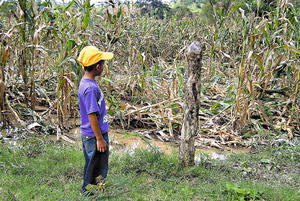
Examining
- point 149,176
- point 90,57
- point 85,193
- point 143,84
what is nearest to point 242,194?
point 149,176

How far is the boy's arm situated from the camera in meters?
2.46

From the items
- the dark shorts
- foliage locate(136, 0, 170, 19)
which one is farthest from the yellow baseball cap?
foliage locate(136, 0, 170, 19)

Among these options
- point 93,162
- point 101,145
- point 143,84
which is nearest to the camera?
point 101,145

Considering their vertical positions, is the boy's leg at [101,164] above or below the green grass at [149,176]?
above

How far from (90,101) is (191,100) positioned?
1.33 m

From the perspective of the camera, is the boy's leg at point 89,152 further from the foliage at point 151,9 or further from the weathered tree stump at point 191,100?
the foliage at point 151,9

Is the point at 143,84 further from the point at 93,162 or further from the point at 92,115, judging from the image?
the point at 92,115

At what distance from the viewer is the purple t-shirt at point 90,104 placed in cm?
244

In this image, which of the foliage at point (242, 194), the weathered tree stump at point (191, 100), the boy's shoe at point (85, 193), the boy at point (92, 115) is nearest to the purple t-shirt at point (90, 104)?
the boy at point (92, 115)

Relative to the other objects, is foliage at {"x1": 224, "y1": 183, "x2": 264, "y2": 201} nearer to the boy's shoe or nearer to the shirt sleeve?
the boy's shoe

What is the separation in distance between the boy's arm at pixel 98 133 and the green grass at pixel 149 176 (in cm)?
42

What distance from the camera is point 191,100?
331cm

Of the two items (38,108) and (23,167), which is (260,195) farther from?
(38,108)

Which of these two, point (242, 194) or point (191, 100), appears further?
point (191, 100)
